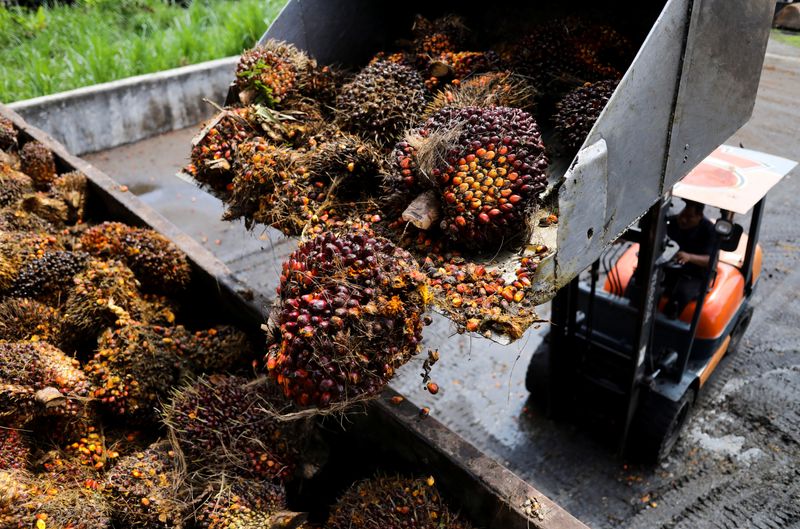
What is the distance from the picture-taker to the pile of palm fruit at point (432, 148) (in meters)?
2.30

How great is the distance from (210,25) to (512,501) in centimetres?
1082

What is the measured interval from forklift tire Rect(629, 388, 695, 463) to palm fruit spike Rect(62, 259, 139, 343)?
347 centimetres

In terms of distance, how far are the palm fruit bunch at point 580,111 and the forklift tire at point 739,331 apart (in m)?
3.11

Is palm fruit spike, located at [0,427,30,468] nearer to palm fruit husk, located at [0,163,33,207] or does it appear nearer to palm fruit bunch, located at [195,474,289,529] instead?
palm fruit bunch, located at [195,474,289,529]

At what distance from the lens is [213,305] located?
13.5 ft

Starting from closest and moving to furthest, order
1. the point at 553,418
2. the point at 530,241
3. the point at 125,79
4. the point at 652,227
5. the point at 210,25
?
the point at 530,241
the point at 652,227
the point at 553,418
the point at 125,79
the point at 210,25

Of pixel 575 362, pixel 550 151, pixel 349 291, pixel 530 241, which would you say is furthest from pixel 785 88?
pixel 349 291

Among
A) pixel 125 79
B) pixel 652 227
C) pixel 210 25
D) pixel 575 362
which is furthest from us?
pixel 210 25

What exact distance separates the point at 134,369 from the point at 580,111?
264cm

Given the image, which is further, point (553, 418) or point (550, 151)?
point (553, 418)

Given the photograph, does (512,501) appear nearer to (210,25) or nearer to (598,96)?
(598,96)

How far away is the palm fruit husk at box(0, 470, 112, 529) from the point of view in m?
2.53

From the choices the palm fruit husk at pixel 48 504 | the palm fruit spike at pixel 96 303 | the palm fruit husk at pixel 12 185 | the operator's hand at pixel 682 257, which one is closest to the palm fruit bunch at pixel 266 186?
the palm fruit spike at pixel 96 303

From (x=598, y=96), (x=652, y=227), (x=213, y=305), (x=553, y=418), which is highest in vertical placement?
(x=598, y=96)
